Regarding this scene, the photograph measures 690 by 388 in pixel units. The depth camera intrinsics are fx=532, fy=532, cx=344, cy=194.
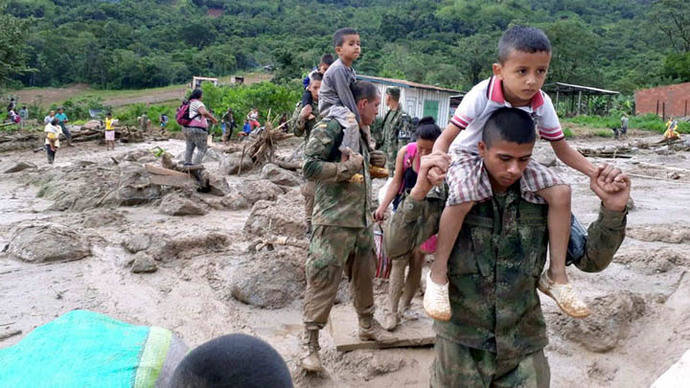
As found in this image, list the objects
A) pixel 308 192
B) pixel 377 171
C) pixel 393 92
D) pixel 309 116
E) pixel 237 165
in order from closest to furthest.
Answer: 1. pixel 377 171
2. pixel 308 192
3. pixel 309 116
4. pixel 393 92
5. pixel 237 165

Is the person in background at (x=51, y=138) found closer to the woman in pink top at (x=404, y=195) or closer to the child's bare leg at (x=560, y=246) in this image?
the woman in pink top at (x=404, y=195)

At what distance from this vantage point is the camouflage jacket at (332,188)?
3.45 metres

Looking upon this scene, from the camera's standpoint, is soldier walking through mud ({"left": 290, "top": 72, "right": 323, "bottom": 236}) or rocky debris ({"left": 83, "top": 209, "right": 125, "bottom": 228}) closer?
soldier walking through mud ({"left": 290, "top": 72, "right": 323, "bottom": 236})

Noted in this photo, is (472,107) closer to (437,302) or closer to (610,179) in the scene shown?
A: (610,179)

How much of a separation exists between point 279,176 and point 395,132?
11.3ft

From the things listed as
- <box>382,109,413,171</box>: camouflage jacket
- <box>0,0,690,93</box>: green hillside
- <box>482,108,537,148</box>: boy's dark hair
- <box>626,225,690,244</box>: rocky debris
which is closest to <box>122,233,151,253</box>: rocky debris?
<box>382,109,413,171</box>: camouflage jacket

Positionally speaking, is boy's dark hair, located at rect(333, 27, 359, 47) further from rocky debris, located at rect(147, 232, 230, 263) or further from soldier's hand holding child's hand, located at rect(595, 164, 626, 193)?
rocky debris, located at rect(147, 232, 230, 263)

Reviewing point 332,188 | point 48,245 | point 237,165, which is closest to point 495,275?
point 332,188

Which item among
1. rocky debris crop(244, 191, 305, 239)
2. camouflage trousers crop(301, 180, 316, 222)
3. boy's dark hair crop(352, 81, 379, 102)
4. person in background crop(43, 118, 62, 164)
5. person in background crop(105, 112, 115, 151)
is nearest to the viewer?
boy's dark hair crop(352, 81, 379, 102)

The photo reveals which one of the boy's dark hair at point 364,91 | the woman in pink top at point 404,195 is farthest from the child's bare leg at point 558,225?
the boy's dark hair at point 364,91

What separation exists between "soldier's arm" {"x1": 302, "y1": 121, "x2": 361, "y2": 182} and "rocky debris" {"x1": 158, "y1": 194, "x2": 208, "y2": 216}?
17.0 feet

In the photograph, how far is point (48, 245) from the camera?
585cm

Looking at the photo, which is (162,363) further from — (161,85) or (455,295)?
(161,85)

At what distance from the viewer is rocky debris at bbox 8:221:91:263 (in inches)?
227
